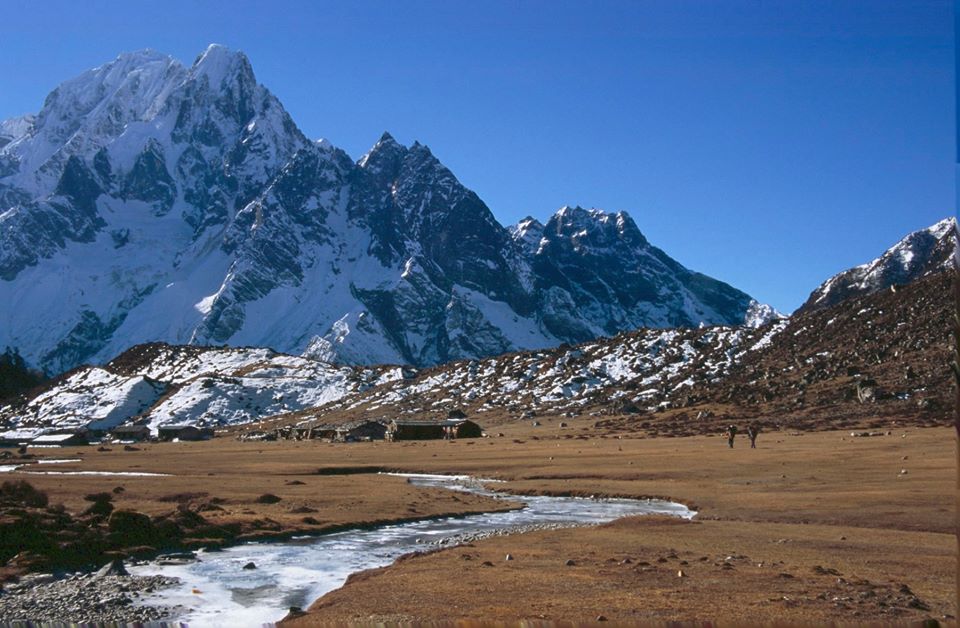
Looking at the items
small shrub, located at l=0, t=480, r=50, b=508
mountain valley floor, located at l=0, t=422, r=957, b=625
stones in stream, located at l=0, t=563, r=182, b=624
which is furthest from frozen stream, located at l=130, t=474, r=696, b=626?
small shrub, located at l=0, t=480, r=50, b=508

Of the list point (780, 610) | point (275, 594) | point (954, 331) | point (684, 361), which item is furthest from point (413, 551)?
point (684, 361)

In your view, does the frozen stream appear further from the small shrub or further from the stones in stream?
the small shrub

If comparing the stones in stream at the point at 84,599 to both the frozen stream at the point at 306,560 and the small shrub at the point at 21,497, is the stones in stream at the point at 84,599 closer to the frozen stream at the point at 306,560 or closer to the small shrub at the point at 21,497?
the frozen stream at the point at 306,560

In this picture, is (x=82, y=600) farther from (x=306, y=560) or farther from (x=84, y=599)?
(x=306, y=560)

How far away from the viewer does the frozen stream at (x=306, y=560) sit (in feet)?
72.2

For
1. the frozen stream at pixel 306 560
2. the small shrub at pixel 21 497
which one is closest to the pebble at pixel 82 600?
the frozen stream at pixel 306 560

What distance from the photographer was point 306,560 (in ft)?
94.9

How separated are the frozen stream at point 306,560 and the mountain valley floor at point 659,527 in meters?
1.52

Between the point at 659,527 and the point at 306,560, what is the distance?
13011 mm

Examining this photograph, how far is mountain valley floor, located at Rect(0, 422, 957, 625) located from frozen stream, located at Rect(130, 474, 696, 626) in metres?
1.52

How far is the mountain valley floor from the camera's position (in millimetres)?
18250

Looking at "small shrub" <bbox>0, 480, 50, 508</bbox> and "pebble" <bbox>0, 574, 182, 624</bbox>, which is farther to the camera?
"small shrub" <bbox>0, 480, 50, 508</bbox>

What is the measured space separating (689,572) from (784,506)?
53.6 feet

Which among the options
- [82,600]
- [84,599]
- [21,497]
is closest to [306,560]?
[84,599]
